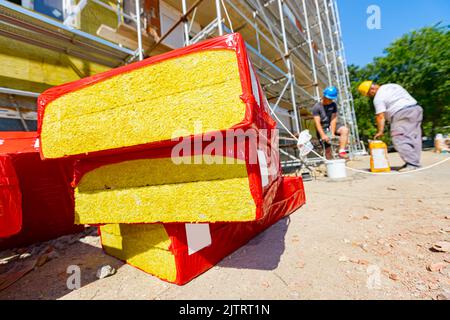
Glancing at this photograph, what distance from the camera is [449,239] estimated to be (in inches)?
40.0

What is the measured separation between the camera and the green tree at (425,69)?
963cm

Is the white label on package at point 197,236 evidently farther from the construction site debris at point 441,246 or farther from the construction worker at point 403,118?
the construction worker at point 403,118

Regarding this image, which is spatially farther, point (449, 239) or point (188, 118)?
point (449, 239)

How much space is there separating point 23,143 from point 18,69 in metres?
2.25

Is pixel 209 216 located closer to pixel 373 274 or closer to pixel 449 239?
pixel 373 274

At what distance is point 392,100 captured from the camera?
10.3 ft

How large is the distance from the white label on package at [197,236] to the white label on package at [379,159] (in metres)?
3.57

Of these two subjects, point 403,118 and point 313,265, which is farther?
point 403,118

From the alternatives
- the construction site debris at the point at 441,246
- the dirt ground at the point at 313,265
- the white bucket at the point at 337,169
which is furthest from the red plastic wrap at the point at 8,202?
the white bucket at the point at 337,169

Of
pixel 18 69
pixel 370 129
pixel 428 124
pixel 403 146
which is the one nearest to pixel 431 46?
pixel 428 124

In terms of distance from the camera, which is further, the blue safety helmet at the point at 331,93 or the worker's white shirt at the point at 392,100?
the blue safety helmet at the point at 331,93

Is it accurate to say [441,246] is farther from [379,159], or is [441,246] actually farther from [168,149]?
[379,159]

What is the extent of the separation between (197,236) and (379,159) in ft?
12.2

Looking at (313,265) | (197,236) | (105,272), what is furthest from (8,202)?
(313,265)
